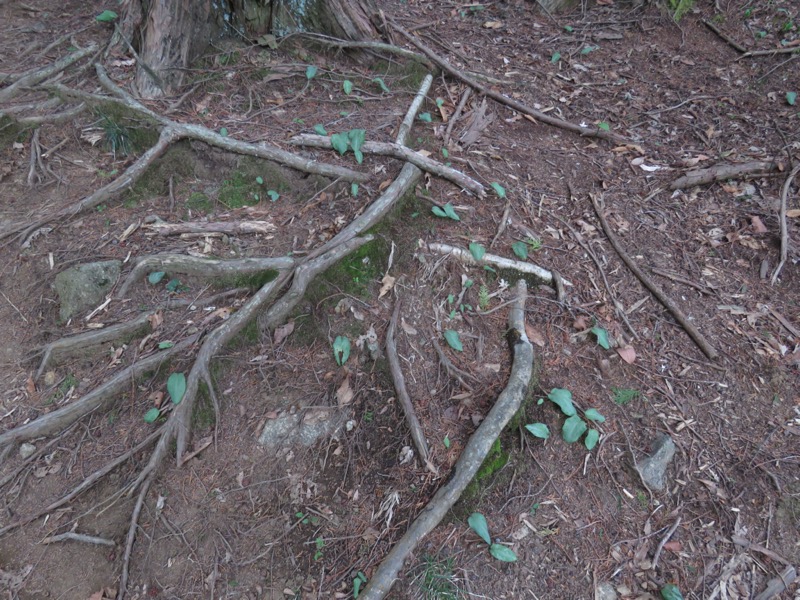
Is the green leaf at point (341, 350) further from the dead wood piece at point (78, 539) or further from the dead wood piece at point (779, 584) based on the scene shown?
the dead wood piece at point (779, 584)

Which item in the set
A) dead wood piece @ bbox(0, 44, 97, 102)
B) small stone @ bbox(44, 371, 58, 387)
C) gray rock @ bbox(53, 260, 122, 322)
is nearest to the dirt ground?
small stone @ bbox(44, 371, 58, 387)

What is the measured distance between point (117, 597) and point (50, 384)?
150 centimetres

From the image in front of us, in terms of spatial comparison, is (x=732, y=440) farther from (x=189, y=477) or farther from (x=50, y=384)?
(x=50, y=384)

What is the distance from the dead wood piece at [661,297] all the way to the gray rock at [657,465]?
2.96 ft

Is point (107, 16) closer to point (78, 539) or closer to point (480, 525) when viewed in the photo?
point (78, 539)

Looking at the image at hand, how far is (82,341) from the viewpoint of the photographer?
3355mm

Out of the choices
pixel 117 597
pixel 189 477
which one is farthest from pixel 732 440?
pixel 117 597

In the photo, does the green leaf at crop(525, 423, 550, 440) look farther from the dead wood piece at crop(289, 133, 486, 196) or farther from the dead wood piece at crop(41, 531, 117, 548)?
the dead wood piece at crop(41, 531, 117, 548)

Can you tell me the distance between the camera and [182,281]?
143 inches

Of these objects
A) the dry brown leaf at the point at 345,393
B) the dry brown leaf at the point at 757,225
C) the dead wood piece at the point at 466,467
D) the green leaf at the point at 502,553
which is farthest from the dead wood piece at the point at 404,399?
the dry brown leaf at the point at 757,225

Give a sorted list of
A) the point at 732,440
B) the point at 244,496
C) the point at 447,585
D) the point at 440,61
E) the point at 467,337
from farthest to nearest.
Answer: the point at 440,61 < the point at 467,337 < the point at 732,440 < the point at 244,496 < the point at 447,585

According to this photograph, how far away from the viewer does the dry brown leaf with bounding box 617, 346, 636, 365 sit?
341 cm

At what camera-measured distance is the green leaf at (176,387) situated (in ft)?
10.2

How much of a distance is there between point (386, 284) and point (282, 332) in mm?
801
